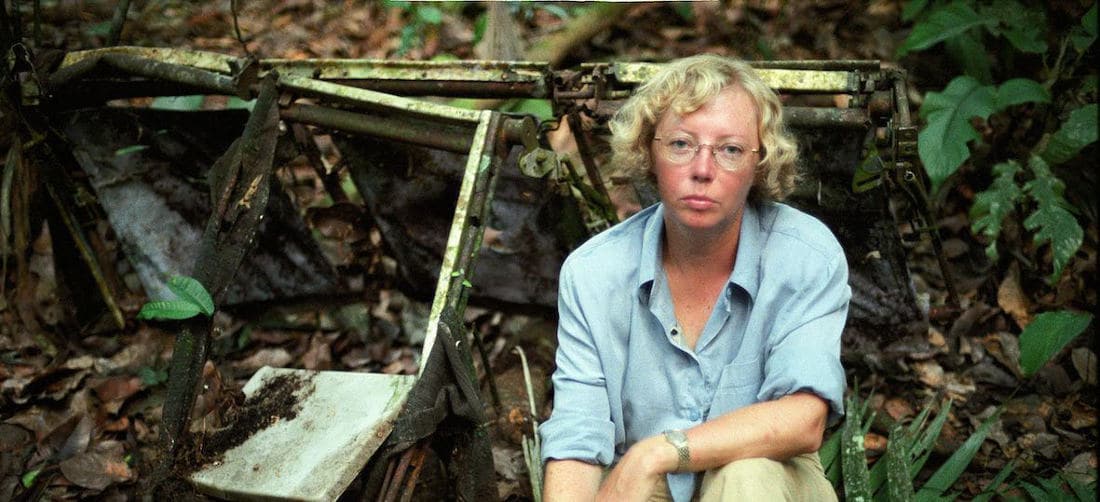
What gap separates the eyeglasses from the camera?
6.90 feet

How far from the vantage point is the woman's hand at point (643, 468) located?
2.01 m

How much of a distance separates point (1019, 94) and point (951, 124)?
0.35 m

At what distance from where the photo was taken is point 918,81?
4.62m

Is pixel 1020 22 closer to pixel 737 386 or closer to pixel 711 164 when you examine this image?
pixel 711 164

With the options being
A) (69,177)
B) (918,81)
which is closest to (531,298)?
(69,177)


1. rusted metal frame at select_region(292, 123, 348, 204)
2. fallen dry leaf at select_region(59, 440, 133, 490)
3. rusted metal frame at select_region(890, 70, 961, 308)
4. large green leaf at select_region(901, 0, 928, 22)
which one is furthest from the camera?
large green leaf at select_region(901, 0, 928, 22)

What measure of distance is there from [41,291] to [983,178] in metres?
4.56

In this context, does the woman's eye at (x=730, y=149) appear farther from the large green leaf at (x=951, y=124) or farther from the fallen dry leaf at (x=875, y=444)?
the fallen dry leaf at (x=875, y=444)

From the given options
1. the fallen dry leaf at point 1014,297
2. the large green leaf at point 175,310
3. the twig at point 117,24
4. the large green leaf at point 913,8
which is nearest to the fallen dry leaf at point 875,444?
the fallen dry leaf at point 1014,297

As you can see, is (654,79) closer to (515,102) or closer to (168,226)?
(515,102)

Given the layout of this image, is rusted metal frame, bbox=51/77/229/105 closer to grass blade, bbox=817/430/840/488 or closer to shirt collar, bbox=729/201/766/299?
shirt collar, bbox=729/201/766/299

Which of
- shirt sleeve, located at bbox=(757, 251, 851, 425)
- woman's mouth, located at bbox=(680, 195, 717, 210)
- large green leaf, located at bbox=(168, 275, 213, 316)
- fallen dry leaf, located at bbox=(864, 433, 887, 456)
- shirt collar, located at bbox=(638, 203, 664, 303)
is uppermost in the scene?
woman's mouth, located at bbox=(680, 195, 717, 210)

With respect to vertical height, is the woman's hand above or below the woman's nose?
below

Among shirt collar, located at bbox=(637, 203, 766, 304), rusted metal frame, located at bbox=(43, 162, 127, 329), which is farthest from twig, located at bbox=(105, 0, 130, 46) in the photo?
shirt collar, located at bbox=(637, 203, 766, 304)
